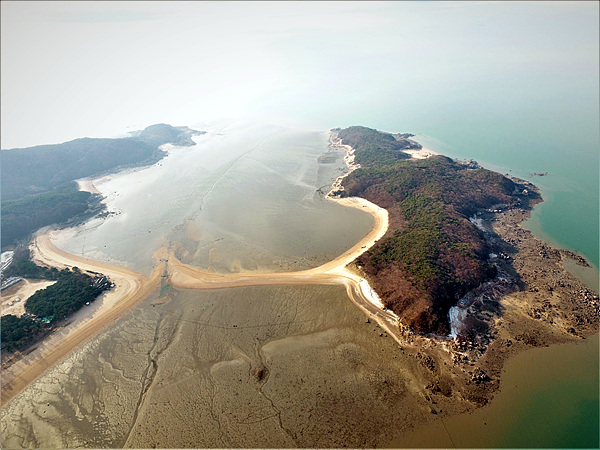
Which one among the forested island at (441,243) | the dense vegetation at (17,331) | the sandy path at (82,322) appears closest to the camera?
the sandy path at (82,322)

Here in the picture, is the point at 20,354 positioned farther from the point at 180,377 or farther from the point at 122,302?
the point at 180,377

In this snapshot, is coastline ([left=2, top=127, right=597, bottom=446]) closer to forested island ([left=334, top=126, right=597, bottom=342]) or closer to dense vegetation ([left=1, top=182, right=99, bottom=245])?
forested island ([left=334, top=126, right=597, bottom=342])

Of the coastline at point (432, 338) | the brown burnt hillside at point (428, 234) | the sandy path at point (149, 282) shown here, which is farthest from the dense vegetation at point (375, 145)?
the coastline at point (432, 338)

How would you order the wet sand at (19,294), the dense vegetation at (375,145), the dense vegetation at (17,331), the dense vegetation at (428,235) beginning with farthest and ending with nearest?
1. the dense vegetation at (375,145)
2. the wet sand at (19,294)
3. the dense vegetation at (428,235)
4. the dense vegetation at (17,331)

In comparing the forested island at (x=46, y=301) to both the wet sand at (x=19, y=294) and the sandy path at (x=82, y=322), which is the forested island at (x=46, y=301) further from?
the sandy path at (x=82, y=322)

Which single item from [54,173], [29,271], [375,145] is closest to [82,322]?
[29,271]

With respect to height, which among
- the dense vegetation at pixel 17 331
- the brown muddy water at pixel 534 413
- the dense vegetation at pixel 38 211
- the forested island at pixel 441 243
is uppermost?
the dense vegetation at pixel 38 211

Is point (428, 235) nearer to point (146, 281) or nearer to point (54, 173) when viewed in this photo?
point (146, 281)
